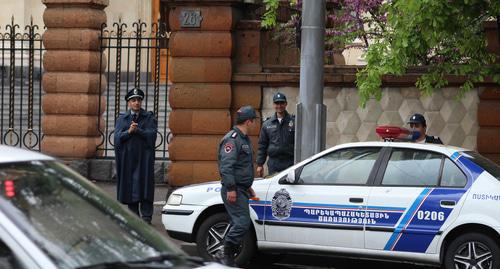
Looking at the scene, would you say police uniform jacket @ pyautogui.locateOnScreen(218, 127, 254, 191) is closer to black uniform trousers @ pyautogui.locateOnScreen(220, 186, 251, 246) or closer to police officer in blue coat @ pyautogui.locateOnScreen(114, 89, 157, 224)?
black uniform trousers @ pyautogui.locateOnScreen(220, 186, 251, 246)

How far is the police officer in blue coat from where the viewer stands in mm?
13094

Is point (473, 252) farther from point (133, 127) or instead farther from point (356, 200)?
point (133, 127)

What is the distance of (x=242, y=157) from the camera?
35.6 ft

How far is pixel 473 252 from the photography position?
995cm

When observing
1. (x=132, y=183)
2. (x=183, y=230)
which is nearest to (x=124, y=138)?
(x=132, y=183)

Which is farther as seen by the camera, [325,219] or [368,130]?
[368,130]

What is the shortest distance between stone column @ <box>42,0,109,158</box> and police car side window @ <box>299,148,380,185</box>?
25.5ft

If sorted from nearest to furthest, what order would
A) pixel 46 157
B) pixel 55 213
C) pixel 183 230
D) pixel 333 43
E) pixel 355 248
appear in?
pixel 55 213 → pixel 46 157 → pixel 355 248 → pixel 183 230 → pixel 333 43

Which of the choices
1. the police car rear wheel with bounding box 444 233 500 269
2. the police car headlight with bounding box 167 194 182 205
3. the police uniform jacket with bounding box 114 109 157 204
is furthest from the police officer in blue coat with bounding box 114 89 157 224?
the police car rear wheel with bounding box 444 233 500 269

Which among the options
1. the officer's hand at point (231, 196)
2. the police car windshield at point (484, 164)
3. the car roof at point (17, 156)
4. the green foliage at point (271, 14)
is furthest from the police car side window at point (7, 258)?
the green foliage at point (271, 14)

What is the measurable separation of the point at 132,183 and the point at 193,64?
2.96 metres

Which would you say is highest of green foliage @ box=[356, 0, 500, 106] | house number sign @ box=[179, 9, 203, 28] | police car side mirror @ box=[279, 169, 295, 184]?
house number sign @ box=[179, 9, 203, 28]

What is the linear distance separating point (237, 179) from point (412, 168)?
5.60 ft

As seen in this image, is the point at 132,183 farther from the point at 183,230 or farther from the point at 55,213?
the point at 55,213
